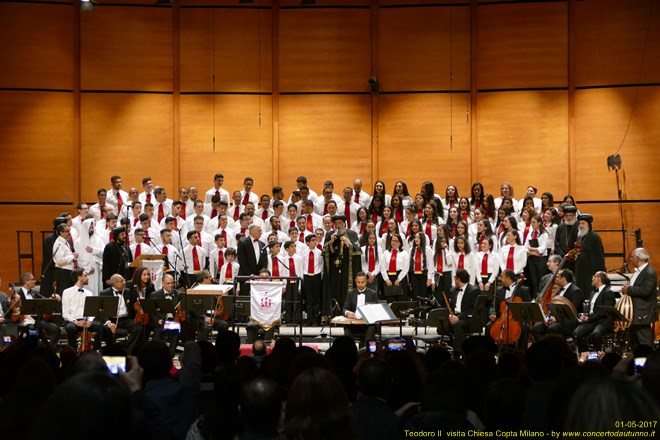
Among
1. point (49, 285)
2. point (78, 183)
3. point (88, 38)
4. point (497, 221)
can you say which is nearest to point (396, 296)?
point (497, 221)

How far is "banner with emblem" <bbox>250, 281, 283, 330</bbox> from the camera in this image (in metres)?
11.8

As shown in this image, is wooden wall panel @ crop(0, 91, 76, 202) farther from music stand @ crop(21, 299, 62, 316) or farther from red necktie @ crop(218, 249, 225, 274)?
music stand @ crop(21, 299, 62, 316)

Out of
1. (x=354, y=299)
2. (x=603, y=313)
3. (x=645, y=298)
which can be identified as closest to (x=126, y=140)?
(x=354, y=299)

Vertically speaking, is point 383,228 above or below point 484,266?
above

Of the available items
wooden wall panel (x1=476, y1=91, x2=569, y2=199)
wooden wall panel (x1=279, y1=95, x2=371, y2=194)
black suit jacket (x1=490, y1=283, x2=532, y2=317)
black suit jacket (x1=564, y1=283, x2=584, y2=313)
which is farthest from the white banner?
wooden wall panel (x1=476, y1=91, x2=569, y2=199)

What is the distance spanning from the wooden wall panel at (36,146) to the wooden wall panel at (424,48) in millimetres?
6705

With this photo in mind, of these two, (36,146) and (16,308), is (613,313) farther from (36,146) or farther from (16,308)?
(36,146)

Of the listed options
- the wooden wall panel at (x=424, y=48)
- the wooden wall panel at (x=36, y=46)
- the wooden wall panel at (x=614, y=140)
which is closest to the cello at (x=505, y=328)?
the wooden wall panel at (x=614, y=140)

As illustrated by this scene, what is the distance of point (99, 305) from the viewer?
10703mm

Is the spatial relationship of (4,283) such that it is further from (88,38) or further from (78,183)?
(88,38)

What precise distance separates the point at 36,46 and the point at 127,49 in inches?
71.0

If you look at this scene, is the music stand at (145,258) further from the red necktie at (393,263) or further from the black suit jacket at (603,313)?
the black suit jacket at (603,313)

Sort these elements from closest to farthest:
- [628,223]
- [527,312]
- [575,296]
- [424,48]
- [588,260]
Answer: [527,312] < [575,296] < [588,260] < [628,223] < [424,48]

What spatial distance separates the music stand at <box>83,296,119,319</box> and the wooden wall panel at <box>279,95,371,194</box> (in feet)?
25.3
